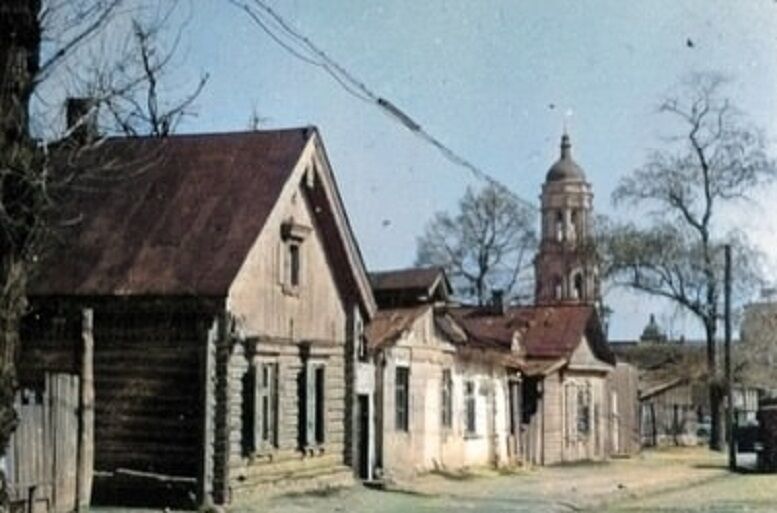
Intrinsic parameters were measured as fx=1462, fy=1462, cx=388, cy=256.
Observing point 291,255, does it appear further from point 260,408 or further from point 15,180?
point 15,180

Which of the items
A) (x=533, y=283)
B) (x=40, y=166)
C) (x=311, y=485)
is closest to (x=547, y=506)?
(x=311, y=485)

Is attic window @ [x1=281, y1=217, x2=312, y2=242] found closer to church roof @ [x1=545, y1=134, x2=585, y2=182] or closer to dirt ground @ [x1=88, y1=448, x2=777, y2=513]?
dirt ground @ [x1=88, y1=448, x2=777, y2=513]

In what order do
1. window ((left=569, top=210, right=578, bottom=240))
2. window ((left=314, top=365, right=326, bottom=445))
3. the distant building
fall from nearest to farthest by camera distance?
window ((left=314, top=365, right=326, bottom=445)) < the distant building < window ((left=569, top=210, right=578, bottom=240))

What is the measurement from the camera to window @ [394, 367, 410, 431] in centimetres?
3309

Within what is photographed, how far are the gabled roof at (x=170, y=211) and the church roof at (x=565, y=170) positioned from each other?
1786 inches

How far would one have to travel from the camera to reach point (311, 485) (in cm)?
2853

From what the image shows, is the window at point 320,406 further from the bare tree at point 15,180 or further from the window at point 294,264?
the bare tree at point 15,180

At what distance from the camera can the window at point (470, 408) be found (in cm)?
3788

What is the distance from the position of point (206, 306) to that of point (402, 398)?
9890 mm

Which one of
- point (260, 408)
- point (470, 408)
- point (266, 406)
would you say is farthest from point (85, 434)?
point (470, 408)

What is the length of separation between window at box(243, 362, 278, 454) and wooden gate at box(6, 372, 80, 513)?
4.25 meters

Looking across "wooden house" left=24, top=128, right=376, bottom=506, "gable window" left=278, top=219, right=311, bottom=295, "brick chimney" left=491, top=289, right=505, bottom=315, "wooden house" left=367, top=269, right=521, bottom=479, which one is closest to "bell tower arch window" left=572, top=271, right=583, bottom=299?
"brick chimney" left=491, top=289, right=505, bottom=315

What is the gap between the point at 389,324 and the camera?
33.3 m

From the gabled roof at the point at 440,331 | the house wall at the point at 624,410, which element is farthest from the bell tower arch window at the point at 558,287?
the gabled roof at the point at 440,331
